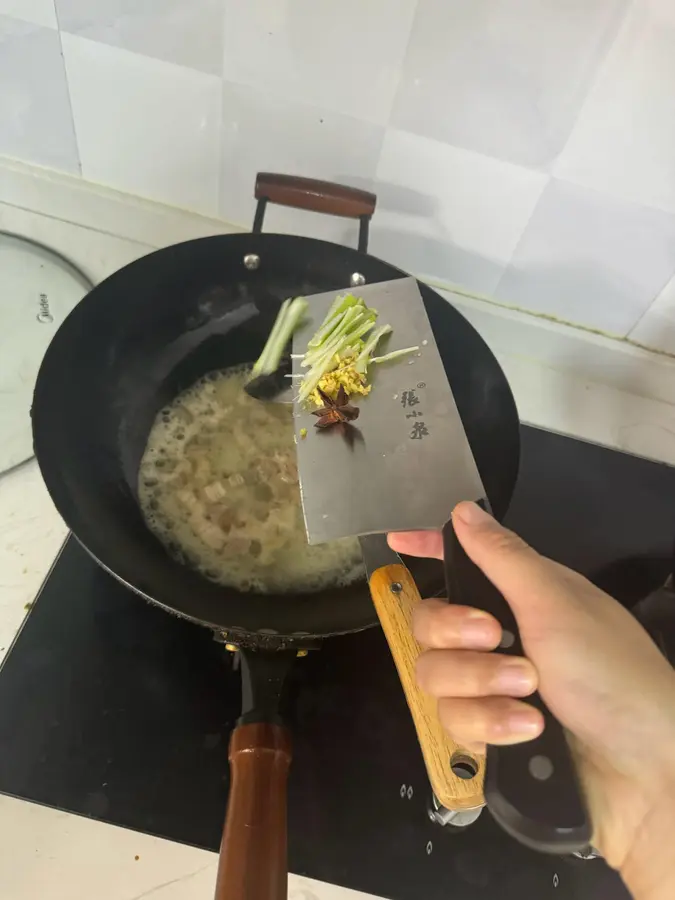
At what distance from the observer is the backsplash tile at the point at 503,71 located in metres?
0.61

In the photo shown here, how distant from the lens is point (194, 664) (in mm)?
708

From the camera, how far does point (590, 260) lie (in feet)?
2.67

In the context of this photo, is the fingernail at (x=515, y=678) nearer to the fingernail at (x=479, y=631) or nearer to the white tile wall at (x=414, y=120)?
the fingernail at (x=479, y=631)

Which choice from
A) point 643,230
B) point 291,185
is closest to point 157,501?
point 291,185

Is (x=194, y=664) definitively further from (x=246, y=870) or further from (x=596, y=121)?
(x=596, y=121)

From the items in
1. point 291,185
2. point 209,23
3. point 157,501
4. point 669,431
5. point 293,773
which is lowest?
point 293,773

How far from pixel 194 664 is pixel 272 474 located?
0.69 ft

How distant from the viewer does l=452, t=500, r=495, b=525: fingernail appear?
1.59ft

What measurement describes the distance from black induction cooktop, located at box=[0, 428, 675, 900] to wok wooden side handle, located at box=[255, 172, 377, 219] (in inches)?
16.6

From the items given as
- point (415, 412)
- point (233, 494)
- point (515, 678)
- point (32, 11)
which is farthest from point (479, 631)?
point (32, 11)

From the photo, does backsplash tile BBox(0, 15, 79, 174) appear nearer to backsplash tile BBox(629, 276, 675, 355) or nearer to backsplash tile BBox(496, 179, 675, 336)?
backsplash tile BBox(496, 179, 675, 336)

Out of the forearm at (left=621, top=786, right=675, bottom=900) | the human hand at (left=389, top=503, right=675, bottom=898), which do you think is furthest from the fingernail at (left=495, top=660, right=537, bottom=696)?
the forearm at (left=621, top=786, right=675, bottom=900)

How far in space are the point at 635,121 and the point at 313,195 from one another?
309 millimetres

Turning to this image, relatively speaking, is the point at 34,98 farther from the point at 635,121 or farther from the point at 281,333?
the point at 635,121
